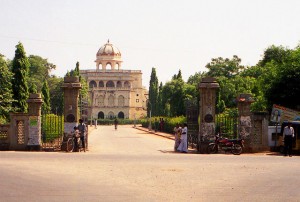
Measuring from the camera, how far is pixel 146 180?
44.5 feet

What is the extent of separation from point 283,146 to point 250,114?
207 centimetres

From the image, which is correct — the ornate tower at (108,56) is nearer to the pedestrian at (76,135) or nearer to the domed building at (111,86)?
the domed building at (111,86)

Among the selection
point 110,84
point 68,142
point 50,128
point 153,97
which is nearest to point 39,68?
point 153,97

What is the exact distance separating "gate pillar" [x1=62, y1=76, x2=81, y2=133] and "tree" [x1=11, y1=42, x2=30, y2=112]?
20859mm

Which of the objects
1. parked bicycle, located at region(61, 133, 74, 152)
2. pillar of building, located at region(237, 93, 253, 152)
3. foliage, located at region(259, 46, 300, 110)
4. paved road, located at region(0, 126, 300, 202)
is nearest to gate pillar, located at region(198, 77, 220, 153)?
pillar of building, located at region(237, 93, 253, 152)

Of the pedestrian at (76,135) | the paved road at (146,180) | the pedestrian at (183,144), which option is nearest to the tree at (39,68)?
the pedestrian at (76,135)

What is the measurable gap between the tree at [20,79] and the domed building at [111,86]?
87711 mm

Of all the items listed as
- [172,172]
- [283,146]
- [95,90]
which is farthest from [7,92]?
[95,90]

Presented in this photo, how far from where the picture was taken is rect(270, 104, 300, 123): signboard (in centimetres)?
2673

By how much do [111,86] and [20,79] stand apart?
95026 mm

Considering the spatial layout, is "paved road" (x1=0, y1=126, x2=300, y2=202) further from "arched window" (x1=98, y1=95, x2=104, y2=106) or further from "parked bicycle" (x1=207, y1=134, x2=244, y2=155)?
"arched window" (x1=98, y1=95, x2=104, y2=106)

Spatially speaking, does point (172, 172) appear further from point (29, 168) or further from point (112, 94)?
point (112, 94)

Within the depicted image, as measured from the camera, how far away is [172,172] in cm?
1541

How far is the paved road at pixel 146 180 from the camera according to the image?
1102 centimetres
